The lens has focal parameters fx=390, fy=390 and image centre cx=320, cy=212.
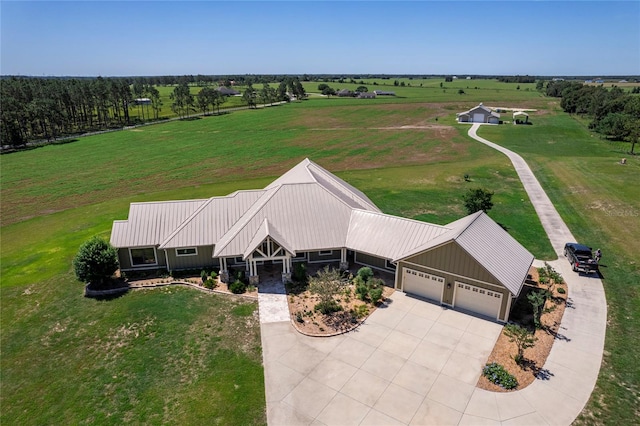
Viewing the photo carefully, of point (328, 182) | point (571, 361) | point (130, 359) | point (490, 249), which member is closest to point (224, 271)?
A: point (130, 359)

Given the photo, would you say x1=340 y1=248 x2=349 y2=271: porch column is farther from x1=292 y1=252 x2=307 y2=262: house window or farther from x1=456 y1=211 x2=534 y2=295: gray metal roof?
x1=456 y1=211 x2=534 y2=295: gray metal roof

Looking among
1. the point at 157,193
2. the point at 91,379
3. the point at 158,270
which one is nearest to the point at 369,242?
the point at 158,270

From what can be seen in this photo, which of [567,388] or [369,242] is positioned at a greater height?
[369,242]

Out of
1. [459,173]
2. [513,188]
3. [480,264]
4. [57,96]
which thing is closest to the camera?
[480,264]

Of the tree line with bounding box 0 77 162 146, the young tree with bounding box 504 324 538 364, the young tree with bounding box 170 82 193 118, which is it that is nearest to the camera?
the young tree with bounding box 504 324 538 364

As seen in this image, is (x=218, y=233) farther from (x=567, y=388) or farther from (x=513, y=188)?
(x=513, y=188)

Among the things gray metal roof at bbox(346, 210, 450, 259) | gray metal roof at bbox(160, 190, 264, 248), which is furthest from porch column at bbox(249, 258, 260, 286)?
gray metal roof at bbox(346, 210, 450, 259)
